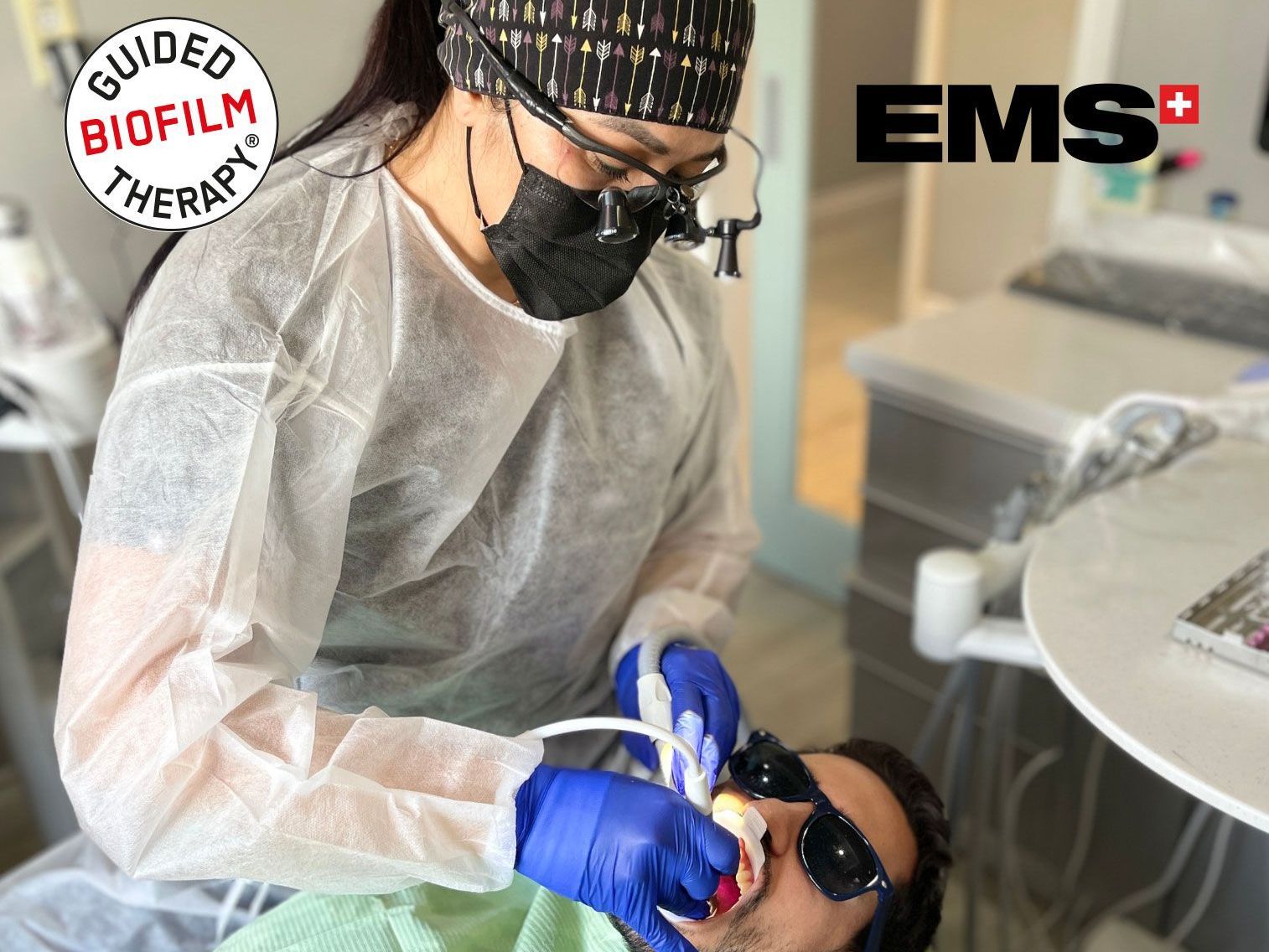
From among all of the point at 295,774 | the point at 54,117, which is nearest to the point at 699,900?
the point at 295,774

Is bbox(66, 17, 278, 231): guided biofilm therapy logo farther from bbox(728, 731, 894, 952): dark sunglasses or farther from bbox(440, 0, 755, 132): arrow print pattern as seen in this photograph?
bbox(728, 731, 894, 952): dark sunglasses

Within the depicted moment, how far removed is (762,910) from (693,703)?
18cm

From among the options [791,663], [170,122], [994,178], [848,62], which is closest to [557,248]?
[170,122]

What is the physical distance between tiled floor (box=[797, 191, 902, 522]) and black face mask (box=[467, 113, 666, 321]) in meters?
1.41

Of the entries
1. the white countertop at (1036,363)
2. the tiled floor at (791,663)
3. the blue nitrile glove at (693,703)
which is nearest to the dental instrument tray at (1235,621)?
the blue nitrile glove at (693,703)

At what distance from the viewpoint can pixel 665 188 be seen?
0.86 metres

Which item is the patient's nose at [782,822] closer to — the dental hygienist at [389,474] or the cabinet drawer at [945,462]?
the dental hygienist at [389,474]

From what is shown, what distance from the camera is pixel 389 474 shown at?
0.93 meters

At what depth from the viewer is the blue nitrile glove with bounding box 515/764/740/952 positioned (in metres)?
0.81

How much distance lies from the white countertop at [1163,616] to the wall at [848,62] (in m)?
3.28

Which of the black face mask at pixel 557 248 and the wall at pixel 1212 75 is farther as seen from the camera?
the wall at pixel 1212 75

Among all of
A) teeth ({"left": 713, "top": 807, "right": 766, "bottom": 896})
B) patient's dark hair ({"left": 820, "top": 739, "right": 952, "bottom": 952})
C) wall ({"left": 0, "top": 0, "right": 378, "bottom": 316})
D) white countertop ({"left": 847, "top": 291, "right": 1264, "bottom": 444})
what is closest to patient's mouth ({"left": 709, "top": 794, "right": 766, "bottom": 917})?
teeth ({"left": 713, "top": 807, "right": 766, "bottom": 896})

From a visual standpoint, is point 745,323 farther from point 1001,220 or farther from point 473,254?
point 1001,220

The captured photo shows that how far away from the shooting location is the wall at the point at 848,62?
439 cm
